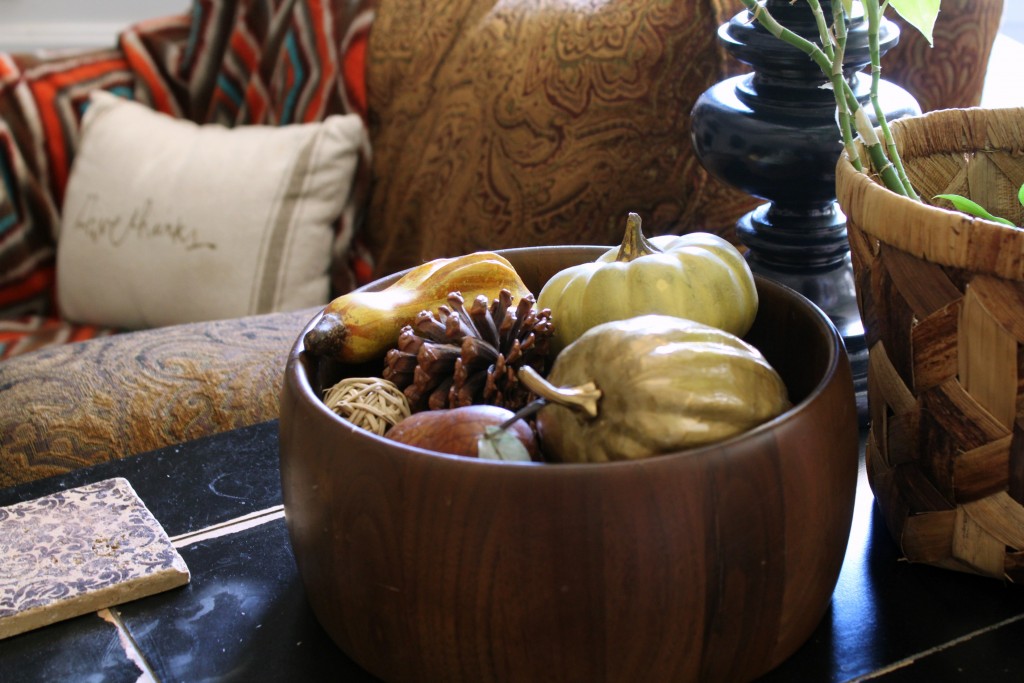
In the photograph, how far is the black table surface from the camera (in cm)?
50

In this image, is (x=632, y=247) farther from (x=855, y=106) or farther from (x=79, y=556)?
(x=79, y=556)

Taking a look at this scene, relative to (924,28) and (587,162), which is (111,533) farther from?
(587,162)

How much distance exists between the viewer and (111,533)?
0.60 meters

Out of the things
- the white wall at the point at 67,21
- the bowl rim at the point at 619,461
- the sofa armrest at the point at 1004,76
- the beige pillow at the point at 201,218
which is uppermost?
the bowl rim at the point at 619,461

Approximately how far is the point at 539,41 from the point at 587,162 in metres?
0.15

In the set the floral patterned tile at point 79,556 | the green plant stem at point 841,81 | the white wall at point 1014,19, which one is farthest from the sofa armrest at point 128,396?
the white wall at point 1014,19

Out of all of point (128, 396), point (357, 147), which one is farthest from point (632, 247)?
point (357, 147)

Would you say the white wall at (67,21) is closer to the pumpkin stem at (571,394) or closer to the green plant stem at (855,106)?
the green plant stem at (855,106)

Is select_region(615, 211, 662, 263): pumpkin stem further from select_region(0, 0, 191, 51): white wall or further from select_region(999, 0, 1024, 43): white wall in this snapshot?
select_region(0, 0, 191, 51): white wall

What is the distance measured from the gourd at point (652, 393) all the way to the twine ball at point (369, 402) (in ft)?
0.29

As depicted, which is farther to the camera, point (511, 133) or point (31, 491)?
point (511, 133)

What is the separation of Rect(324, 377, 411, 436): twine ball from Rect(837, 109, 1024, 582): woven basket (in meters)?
0.25

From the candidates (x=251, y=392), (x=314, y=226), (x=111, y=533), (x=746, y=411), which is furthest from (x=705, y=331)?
(x=314, y=226)

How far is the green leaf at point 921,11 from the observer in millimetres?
533
